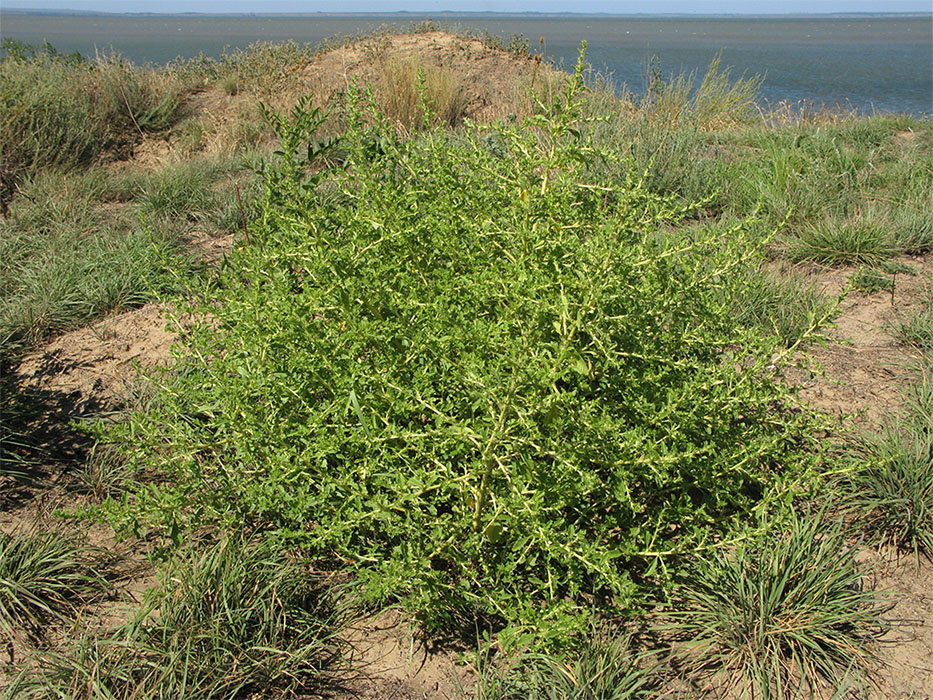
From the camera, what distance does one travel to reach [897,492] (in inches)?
110

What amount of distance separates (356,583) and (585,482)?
36.3 inches

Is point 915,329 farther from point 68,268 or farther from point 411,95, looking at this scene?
point 411,95

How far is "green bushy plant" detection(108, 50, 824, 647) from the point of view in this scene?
2.06m

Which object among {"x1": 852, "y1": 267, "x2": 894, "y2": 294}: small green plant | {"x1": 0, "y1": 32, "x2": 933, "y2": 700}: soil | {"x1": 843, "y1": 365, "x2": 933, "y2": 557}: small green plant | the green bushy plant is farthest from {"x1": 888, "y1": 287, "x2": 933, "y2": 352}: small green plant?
the green bushy plant

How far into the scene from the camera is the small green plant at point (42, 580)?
7.93ft

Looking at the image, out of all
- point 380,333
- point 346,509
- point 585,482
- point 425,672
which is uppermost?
point 380,333

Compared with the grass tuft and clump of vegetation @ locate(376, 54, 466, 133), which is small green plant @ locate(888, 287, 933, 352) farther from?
clump of vegetation @ locate(376, 54, 466, 133)

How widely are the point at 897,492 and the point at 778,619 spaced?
2.78 feet

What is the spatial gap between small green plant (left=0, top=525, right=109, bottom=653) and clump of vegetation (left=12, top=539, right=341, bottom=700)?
8.1 inches

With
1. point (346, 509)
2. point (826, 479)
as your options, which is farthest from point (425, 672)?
point (826, 479)

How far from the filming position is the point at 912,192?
18.2 feet

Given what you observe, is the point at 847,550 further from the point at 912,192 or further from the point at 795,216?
the point at 912,192

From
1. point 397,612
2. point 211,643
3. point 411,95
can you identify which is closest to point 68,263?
point 211,643

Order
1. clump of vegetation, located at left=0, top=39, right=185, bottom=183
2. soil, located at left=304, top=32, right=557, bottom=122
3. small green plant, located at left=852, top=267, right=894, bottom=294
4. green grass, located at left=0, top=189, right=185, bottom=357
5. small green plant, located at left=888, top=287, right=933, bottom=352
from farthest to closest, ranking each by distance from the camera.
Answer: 1. soil, located at left=304, top=32, right=557, bottom=122
2. clump of vegetation, located at left=0, top=39, right=185, bottom=183
3. small green plant, located at left=852, top=267, right=894, bottom=294
4. green grass, located at left=0, top=189, right=185, bottom=357
5. small green plant, located at left=888, top=287, right=933, bottom=352
